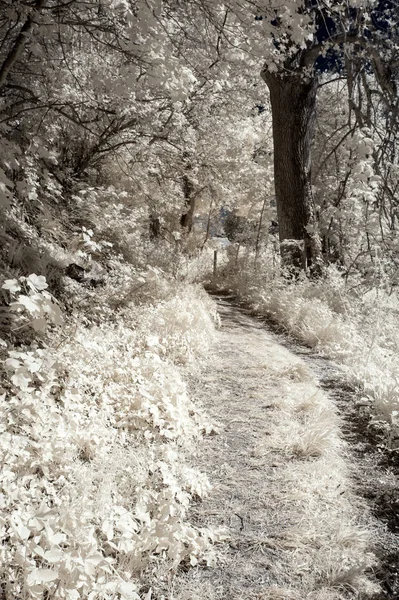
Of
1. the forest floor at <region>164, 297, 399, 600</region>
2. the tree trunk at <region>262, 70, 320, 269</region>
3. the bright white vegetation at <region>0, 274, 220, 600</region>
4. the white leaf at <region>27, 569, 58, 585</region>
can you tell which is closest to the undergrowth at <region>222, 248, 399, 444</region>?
the forest floor at <region>164, 297, 399, 600</region>

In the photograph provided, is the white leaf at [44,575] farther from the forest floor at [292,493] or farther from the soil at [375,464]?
the soil at [375,464]

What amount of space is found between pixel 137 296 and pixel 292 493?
3969 millimetres

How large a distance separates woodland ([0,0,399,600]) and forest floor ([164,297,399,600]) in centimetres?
5

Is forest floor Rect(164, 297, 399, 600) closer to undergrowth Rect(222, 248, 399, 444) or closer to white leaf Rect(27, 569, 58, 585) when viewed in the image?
undergrowth Rect(222, 248, 399, 444)

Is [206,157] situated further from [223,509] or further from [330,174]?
[223,509]

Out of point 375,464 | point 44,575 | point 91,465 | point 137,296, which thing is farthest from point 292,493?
point 137,296

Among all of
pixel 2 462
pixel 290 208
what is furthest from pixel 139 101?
pixel 2 462

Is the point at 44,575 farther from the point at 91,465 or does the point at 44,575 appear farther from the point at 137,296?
the point at 137,296

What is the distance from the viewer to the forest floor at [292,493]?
8.41 feet

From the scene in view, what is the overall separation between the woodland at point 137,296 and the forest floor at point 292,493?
0.05m

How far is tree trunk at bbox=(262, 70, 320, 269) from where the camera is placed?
30.4 feet

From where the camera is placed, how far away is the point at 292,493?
3264mm

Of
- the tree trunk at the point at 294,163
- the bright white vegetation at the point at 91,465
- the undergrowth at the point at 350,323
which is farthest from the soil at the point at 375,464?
the tree trunk at the point at 294,163

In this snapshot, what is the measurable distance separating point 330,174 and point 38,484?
14471 millimetres
